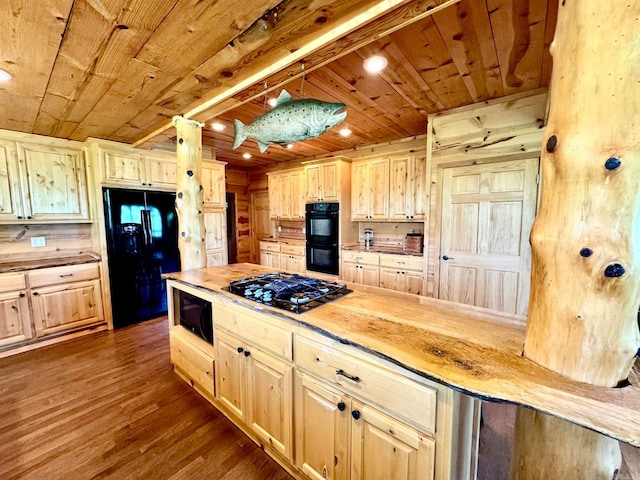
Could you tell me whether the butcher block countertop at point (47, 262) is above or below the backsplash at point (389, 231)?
below

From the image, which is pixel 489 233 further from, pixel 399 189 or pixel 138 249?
pixel 138 249

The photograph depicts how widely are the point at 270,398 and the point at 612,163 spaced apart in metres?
1.63

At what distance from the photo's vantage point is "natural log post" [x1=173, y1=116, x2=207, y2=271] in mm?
2422

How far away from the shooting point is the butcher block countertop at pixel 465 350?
0.66 metres

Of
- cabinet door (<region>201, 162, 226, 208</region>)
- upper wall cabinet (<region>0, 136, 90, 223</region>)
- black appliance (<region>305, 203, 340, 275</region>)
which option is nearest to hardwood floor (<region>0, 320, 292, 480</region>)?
upper wall cabinet (<region>0, 136, 90, 223</region>)

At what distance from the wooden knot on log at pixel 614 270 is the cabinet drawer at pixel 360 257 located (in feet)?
10.2

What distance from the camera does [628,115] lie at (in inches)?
25.3

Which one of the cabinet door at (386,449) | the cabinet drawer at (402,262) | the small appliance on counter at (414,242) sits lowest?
the cabinet door at (386,449)

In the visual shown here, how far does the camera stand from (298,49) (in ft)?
4.91

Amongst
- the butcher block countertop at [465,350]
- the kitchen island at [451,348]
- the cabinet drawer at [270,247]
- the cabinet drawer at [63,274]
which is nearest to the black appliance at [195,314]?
the kitchen island at [451,348]

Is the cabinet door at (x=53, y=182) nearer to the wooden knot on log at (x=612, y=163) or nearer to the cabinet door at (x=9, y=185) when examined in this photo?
the cabinet door at (x=9, y=185)

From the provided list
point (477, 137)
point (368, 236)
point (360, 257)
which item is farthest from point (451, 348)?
point (368, 236)

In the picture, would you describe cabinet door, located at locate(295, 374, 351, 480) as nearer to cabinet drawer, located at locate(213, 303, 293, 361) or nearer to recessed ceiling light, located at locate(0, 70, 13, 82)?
cabinet drawer, located at locate(213, 303, 293, 361)

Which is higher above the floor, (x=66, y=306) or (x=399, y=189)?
(x=399, y=189)
